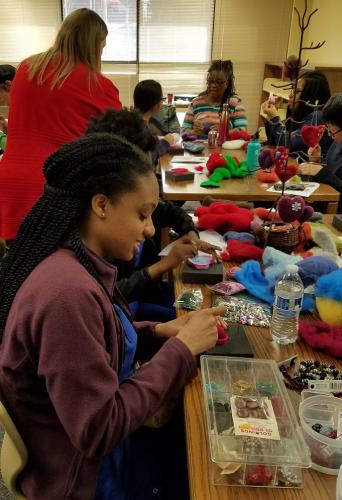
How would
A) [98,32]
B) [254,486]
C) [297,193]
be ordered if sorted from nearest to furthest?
[254,486], [98,32], [297,193]

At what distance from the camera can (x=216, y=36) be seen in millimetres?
5465

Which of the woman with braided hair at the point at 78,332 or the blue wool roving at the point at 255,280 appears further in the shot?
the blue wool roving at the point at 255,280

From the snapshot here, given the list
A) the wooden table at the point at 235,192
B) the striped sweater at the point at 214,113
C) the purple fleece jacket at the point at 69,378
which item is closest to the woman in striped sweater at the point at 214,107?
the striped sweater at the point at 214,113

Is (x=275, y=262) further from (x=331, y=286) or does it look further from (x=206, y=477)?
(x=206, y=477)

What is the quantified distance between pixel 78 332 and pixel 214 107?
3415mm

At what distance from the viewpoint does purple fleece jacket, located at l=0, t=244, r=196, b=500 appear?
0.69 m

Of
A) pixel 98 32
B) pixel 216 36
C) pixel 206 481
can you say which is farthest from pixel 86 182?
pixel 216 36

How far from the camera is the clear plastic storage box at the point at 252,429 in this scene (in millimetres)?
706

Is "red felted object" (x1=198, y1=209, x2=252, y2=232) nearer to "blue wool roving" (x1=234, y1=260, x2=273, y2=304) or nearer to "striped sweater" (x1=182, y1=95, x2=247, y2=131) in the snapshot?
"blue wool roving" (x1=234, y1=260, x2=273, y2=304)

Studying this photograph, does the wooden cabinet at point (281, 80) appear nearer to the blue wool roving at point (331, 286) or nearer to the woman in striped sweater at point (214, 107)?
the woman in striped sweater at point (214, 107)

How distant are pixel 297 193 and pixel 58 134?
118cm

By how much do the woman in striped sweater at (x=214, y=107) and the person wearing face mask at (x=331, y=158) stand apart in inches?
45.4

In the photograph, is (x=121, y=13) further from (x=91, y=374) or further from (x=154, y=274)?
(x=91, y=374)

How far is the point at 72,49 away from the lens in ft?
6.09
